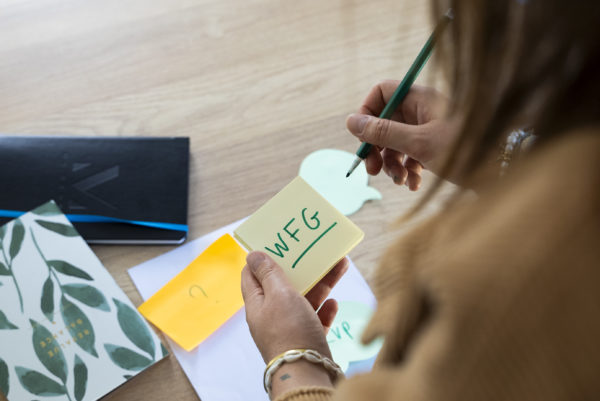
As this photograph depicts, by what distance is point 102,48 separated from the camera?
85 centimetres

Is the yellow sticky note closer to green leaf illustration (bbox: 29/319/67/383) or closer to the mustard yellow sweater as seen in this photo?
green leaf illustration (bbox: 29/319/67/383)

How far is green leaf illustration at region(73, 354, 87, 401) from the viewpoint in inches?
23.3

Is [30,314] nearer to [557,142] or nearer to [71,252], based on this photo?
[71,252]

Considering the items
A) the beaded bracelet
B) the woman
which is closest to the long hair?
the woman

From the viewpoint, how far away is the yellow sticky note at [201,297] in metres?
0.65

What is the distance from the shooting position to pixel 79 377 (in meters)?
0.60

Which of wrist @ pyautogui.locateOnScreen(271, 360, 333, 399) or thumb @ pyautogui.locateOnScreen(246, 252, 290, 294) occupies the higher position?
thumb @ pyautogui.locateOnScreen(246, 252, 290, 294)

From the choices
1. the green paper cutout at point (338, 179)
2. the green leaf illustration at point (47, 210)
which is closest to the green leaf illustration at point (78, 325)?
the green leaf illustration at point (47, 210)

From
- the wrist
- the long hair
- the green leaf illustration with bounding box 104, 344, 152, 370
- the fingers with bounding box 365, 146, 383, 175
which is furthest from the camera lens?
the fingers with bounding box 365, 146, 383, 175

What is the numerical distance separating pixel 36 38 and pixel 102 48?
115 mm

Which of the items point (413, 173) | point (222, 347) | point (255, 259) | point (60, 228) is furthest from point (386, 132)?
point (60, 228)

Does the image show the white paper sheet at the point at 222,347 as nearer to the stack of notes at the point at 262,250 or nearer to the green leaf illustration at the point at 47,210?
the stack of notes at the point at 262,250

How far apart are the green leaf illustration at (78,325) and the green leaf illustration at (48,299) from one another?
0.04 ft

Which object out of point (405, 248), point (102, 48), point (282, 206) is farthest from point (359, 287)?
point (102, 48)
